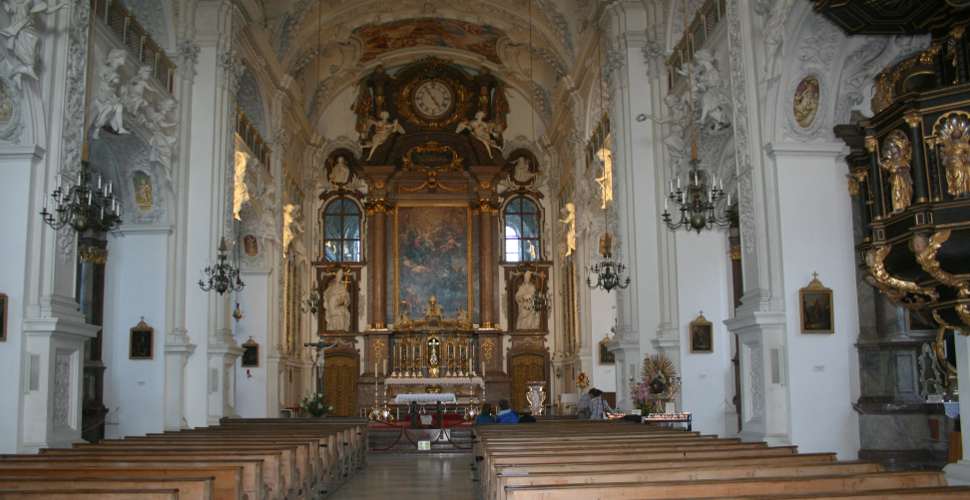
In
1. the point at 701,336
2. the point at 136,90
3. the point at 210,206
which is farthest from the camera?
the point at 210,206

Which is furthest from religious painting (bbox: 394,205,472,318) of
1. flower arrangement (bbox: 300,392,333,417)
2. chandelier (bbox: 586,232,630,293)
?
chandelier (bbox: 586,232,630,293)

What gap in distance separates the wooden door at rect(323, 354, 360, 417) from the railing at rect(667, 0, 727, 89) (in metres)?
15.7

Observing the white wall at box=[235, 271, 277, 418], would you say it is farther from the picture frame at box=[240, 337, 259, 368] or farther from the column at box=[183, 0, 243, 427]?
the column at box=[183, 0, 243, 427]

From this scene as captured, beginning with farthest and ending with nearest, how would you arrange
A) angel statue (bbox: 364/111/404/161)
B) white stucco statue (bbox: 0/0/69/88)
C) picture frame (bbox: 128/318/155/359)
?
angel statue (bbox: 364/111/404/161) → picture frame (bbox: 128/318/155/359) → white stucco statue (bbox: 0/0/69/88)

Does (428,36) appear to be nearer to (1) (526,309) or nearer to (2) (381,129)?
(2) (381,129)

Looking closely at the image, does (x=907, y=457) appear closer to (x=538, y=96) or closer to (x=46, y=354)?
(x=46, y=354)

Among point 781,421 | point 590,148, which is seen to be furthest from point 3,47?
point 590,148

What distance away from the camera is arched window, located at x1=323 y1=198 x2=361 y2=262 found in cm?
3067

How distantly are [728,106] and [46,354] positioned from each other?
9611 millimetres

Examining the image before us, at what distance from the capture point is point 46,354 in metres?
10.8

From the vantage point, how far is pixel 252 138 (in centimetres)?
2192

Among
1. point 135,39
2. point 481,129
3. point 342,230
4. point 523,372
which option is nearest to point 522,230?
point 481,129

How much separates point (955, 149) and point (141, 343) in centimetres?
1252

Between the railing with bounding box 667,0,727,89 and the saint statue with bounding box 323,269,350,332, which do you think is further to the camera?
the saint statue with bounding box 323,269,350,332
